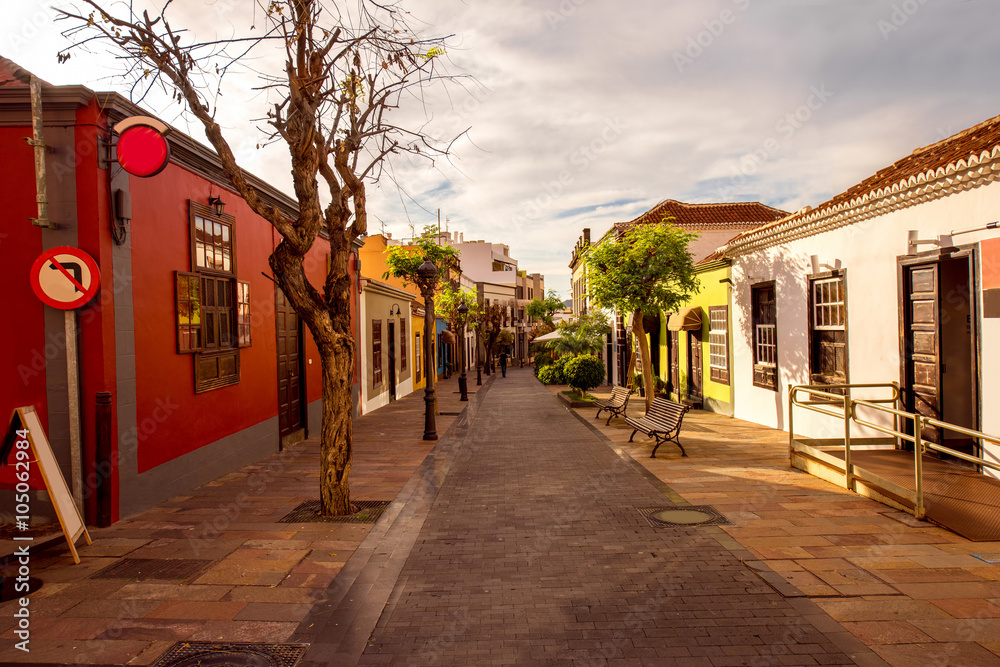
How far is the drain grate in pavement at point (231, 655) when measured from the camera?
3.51 metres

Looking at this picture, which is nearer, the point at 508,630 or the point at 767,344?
the point at 508,630

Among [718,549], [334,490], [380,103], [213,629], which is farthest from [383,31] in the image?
[718,549]

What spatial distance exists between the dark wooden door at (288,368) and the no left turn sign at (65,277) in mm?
5109

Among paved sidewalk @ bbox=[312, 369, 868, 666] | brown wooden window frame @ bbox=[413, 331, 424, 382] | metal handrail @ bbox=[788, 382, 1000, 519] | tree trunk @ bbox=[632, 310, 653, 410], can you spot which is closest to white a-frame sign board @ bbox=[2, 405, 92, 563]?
paved sidewalk @ bbox=[312, 369, 868, 666]

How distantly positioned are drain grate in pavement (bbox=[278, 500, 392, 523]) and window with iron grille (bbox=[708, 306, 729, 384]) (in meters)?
10.5

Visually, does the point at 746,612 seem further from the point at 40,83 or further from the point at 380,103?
the point at 40,83

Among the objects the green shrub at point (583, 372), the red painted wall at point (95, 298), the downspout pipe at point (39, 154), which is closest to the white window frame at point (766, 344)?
the green shrub at point (583, 372)

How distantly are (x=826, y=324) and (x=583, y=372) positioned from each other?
8.85 meters

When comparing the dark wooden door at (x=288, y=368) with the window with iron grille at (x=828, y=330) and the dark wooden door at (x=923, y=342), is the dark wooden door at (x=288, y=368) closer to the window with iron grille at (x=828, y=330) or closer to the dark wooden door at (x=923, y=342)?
the window with iron grille at (x=828, y=330)

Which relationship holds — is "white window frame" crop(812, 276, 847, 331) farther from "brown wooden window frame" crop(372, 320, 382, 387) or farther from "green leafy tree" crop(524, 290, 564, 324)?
"green leafy tree" crop(524, 290, 564, 324)

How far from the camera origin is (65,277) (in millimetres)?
5762

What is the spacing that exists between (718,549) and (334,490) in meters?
3.97

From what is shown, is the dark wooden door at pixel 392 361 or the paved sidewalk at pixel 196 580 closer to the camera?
the paved sidewalk at pixel 196 580

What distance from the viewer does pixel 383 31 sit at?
6.29m
